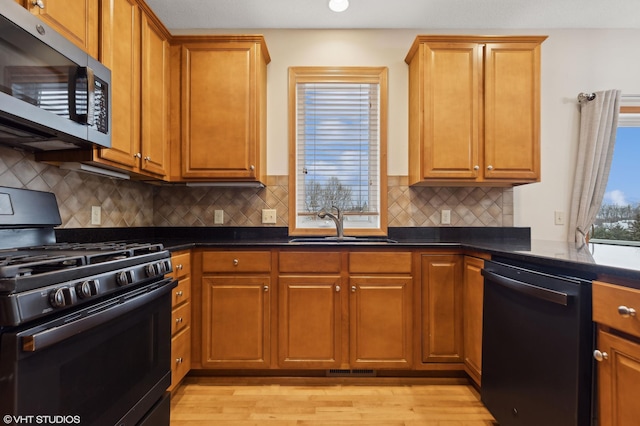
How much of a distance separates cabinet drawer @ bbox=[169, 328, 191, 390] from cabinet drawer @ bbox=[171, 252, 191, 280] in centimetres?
34

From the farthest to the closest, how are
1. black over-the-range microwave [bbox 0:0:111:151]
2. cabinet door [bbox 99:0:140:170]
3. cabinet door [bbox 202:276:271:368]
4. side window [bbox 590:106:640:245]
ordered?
side window [bbox 590:106:640:245]
cabinet door [bbox 202:276:271:368]
cabinet door [bbox 99:0:140:170]
black over-the-range microwave [bbox 0:0:111:151]

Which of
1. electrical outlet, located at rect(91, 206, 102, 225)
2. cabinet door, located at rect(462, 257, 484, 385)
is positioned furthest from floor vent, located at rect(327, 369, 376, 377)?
electrical outlet, located at rect(91, 206, 102, 225)

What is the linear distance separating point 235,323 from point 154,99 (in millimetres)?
1495

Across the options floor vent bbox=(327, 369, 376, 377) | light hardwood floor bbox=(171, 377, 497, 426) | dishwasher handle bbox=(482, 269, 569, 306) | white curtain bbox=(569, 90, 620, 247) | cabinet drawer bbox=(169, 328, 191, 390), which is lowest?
light hardwood floor bbox=(171, 377, 497, 426)

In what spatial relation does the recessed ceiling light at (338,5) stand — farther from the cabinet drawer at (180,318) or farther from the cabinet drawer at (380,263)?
the cabinet drawer at (180,318)

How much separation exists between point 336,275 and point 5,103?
1.69 metres

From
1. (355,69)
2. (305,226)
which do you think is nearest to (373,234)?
(305,226)

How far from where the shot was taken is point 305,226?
2.64 meters

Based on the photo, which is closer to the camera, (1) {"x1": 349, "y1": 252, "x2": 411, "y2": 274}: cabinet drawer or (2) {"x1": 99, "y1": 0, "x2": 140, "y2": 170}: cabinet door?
(2) {"x1": 99, "y1": 0, "x2": 140, "y2": 170}: cabinet door

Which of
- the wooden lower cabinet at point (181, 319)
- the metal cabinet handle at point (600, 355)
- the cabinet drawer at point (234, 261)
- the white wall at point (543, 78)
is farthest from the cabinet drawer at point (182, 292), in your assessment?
the metal cabinet handle at point (600, 355)

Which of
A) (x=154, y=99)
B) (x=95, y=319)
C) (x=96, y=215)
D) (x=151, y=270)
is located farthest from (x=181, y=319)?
(x=154, y=99)

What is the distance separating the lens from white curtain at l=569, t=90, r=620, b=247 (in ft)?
8.03
